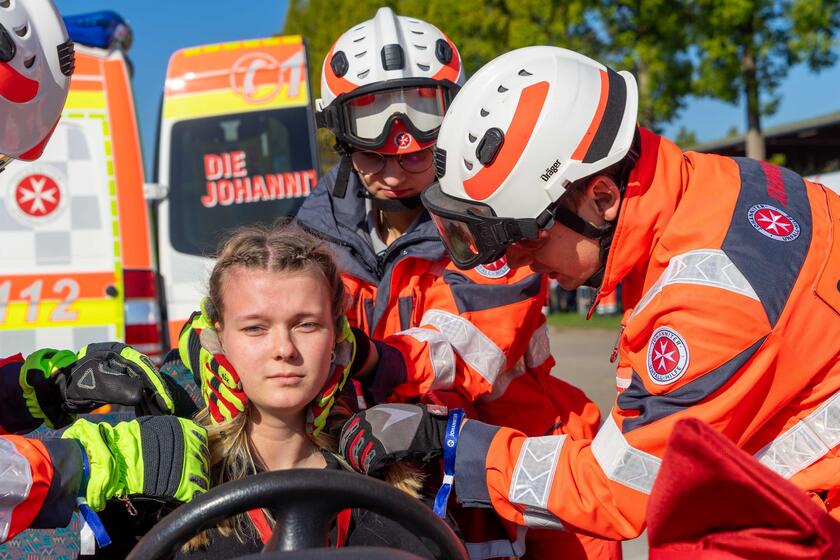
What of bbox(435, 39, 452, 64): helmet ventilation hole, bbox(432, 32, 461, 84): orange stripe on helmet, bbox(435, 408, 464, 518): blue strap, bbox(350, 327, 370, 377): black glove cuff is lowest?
bbox(435, 408, 464, 518): blue strap

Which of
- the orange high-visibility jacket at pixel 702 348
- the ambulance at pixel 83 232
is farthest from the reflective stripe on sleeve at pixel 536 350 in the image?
the ambulance at pixel 83 232

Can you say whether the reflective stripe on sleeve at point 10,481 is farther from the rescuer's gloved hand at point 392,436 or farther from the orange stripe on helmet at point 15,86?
the orange stripe on helmet at point 15,86

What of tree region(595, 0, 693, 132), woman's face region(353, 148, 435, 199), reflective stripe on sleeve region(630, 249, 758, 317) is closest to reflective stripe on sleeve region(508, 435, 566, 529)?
reflective stripe on sleeve region(630, 249, 758, 317)

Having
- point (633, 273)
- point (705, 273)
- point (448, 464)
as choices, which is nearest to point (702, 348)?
point (705, 273)

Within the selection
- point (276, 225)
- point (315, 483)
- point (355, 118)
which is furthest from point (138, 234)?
point (315, 483)

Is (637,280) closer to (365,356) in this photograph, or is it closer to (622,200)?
(622,200)

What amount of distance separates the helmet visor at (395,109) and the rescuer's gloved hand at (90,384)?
112 centimetres

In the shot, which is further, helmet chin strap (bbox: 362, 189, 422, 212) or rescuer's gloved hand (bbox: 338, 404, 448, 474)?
helmet chin strap (bbox: 362, 189, 422, 212)

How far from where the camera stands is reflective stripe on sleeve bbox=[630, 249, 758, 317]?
6.35ft

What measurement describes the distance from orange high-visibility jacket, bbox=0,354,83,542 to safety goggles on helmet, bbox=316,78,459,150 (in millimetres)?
1579

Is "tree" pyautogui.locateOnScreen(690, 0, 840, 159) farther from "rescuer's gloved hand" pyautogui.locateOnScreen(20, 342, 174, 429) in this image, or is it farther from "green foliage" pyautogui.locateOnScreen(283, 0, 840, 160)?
"rescuer's gloved hand" pyautogui.locateOnScreen(20, 342, 174, 429)

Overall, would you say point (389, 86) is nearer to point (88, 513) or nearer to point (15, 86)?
point (15, 86)

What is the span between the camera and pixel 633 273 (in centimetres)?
228

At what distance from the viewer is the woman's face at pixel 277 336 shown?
2271 millimetres
